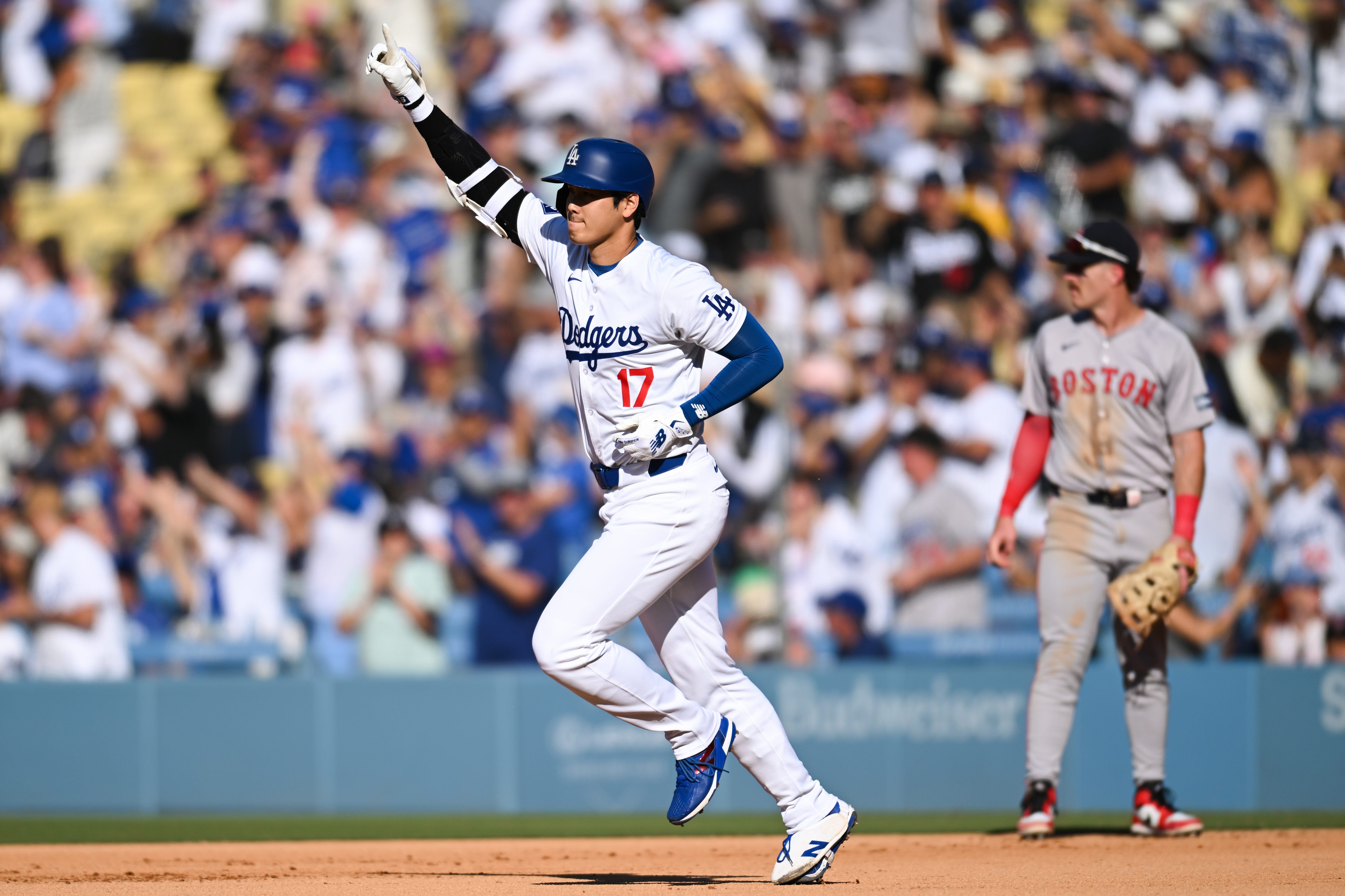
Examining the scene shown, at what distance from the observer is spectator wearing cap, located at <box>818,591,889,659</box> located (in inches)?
384

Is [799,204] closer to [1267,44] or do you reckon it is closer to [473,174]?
[1267,44]

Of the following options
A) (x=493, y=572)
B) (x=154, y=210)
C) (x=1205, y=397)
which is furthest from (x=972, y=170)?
(x=154, y=210)

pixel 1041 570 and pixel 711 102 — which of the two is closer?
pixel 1041 570

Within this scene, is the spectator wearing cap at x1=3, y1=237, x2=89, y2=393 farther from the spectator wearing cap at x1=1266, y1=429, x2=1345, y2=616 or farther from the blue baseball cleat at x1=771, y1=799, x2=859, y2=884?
the spectator wearing cap at x1=1266, y1=429, x2=1345, y2=616

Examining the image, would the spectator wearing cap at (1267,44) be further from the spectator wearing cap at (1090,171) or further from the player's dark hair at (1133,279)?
the player's dark hair at (1133,279)

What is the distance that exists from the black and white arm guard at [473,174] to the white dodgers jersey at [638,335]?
0.43 meters

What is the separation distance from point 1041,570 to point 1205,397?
0.97 m

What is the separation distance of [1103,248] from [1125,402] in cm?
64

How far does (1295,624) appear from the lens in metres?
9.65

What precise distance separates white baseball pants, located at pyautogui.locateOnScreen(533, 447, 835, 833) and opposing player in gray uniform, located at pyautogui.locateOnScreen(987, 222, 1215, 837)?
5.68ft

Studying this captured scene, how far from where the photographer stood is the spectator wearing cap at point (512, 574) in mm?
9664

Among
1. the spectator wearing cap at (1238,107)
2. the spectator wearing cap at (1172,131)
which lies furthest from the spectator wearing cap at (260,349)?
the spectator wearing cap at (1238,107)

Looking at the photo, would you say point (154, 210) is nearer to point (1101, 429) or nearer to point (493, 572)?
point (493, 572)

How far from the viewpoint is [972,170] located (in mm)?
12438
